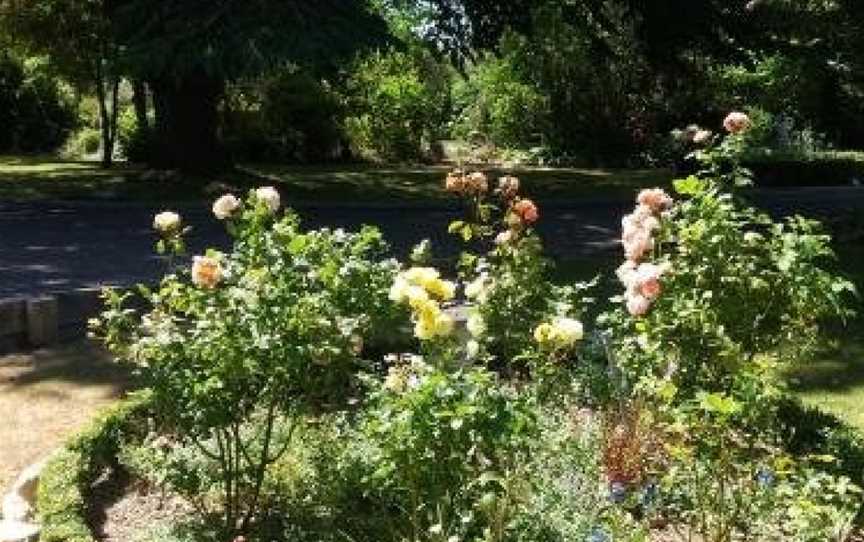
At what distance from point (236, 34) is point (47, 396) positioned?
25.0ft

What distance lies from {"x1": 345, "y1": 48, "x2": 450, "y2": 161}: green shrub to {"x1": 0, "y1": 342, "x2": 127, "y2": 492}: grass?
64.2 feet

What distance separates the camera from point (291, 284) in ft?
13.8

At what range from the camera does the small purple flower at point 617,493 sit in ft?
14.6

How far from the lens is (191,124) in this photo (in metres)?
17.7

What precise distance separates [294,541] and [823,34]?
1690 centimetres

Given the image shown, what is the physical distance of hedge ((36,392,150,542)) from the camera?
14.4 feet

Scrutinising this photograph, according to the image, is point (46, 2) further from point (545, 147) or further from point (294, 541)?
point (294, 541)

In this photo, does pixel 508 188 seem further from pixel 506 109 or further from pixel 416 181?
pixel 506 109

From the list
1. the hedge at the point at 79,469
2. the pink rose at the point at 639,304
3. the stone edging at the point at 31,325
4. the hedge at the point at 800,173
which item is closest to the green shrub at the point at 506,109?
the hedge at the point at 800,173

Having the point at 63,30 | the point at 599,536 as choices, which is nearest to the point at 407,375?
the point at 599,536

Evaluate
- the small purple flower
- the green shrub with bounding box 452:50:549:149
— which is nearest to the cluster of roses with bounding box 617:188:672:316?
the small purple flower

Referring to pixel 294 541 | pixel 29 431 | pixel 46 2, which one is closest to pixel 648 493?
pixel 294 541

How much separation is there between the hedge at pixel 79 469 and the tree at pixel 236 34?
7.87m

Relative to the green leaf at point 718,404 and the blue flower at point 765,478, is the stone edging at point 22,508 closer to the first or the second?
the green leaf at point 718,404
